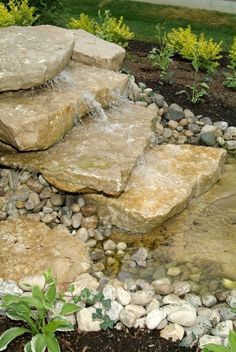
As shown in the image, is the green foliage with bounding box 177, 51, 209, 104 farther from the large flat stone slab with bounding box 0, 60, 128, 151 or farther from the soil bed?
the large flat stone slab with bounding box 0, 60, 128, 151

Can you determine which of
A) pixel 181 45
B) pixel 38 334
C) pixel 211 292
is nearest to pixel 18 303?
pixel 38 334

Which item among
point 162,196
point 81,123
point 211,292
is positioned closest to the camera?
point 211,292

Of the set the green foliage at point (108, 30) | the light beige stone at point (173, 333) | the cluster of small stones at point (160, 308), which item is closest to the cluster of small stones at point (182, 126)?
the green foliage at point (108, 30)

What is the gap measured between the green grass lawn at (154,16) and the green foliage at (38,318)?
738cm

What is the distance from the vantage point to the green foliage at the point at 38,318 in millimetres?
4336

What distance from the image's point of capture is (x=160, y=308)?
497cm

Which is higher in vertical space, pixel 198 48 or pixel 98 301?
pixel 198 48

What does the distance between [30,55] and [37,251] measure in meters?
2.11

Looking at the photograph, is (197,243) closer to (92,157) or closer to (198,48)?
(92,157)

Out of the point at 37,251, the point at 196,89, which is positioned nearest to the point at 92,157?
the point at 37,251

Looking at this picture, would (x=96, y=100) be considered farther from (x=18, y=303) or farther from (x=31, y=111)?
(x=18, y=303)

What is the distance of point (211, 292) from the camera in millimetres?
5328

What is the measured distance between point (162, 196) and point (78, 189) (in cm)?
86

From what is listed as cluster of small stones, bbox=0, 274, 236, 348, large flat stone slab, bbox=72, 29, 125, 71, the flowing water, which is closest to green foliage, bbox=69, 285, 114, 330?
cluster of small stones, bbox=0, 274, 236, 348
